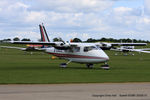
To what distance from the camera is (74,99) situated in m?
14.0

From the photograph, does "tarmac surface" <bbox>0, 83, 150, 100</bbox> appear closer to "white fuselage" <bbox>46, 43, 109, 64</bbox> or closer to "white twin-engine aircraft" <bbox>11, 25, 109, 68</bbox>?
"white fuselage" <bbox>46, 43, 109, 64</bbox>

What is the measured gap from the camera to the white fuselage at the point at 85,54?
33.1 meters

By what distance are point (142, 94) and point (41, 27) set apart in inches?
1338

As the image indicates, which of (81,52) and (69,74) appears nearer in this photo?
(69,74)

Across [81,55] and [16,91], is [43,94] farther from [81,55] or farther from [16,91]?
[81,55]

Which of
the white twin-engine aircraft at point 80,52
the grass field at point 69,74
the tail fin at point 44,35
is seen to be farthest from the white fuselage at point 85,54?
the tail fin at point 44,35

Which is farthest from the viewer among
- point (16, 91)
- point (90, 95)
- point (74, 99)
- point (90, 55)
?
point (90, 55)

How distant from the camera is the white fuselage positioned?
33.1 metres


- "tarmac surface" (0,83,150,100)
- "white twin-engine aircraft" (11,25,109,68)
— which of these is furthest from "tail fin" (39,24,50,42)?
"tarmac surface" (0,83,150,100)

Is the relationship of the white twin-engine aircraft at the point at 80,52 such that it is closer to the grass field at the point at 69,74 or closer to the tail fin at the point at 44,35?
the grass field at the point at 69,74

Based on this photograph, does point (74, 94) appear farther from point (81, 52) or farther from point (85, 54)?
point (81, 52)

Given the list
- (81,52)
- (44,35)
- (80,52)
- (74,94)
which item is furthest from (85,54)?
(74,94)

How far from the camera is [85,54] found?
34250 millimetres

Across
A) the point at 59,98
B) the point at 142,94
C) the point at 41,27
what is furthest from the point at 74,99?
the point at 41,27
